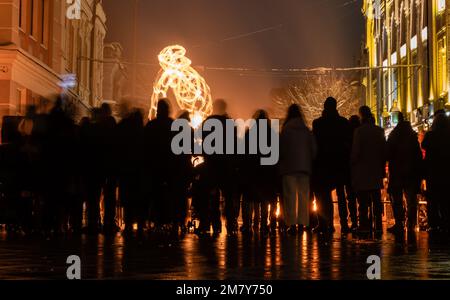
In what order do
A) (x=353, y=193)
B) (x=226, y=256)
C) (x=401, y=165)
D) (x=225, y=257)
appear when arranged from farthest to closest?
(x=353, y=193) → (x=401, y=165) → (x=226, y=256) → (x=225, y=257)

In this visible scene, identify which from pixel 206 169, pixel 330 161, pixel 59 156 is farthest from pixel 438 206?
pixel 59 156

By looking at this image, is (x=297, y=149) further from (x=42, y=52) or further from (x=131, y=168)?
(x=42, y=52)

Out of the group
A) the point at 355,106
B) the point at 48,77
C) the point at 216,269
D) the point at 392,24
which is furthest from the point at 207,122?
the point at 355,106

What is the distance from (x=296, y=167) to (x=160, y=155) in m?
2.16

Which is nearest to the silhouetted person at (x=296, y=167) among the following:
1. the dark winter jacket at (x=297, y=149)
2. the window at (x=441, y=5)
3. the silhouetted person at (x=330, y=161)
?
the dark winter jacket at (x=297, y=149)

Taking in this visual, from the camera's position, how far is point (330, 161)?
1491 centimetres

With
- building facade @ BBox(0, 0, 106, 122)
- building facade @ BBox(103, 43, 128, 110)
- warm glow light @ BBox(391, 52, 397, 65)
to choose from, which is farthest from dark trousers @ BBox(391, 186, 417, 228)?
building facade @ BBox(103, 43, 128, 110)

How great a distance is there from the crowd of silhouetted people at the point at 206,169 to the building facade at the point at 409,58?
18282mm

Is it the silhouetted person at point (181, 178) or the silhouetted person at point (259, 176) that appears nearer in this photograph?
the silhouetted person at point (181, 178)

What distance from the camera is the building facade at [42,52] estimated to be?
27047mm

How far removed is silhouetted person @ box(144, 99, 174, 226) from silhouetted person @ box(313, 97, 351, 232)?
7.94ft

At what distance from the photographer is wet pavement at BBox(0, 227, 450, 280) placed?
787cm

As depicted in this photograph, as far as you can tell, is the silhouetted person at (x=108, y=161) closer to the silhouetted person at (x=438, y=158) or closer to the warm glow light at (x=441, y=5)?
Result: the silhouetted person at (x=438, y=158)

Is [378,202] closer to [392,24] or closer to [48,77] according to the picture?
[48,77]
